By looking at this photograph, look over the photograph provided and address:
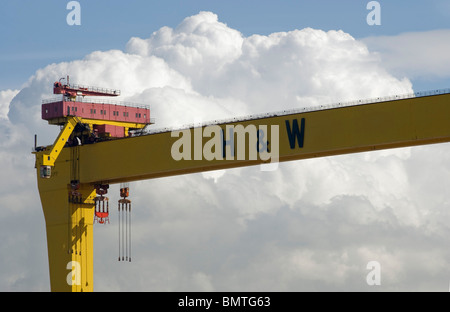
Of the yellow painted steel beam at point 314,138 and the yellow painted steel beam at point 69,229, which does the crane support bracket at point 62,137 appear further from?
the yellow painted steel beam at point 314,138

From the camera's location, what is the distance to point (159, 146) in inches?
2223

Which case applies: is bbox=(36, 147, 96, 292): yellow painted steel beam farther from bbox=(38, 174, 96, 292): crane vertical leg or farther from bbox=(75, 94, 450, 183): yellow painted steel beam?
bbox=(75, 94, 450, 183): yellow painted steel beam

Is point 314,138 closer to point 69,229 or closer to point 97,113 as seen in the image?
point 97,113

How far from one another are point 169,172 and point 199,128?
10.6 feet

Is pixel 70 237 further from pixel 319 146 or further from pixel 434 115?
pixel 434 115

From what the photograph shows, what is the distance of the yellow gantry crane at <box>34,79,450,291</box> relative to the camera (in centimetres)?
4969

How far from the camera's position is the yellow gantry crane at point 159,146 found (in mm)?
49688

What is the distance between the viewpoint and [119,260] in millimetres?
60406

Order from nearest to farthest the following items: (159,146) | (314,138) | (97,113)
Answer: (314,138) → (159,146) → (97,113)

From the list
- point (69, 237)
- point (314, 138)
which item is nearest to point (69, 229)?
point (69, 237)

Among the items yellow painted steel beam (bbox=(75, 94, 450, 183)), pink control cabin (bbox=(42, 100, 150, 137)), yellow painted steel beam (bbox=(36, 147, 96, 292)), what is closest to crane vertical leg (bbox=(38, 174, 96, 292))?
yellow painted steel beam (bbox=(36, 147, 96, 292))

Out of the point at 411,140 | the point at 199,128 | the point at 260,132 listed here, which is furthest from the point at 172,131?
the point at 411,140
